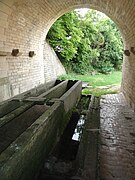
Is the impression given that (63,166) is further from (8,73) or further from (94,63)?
(94,63)

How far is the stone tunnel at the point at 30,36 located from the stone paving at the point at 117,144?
2.46 feet

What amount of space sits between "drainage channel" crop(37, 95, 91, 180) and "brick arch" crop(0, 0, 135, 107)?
1765 mm

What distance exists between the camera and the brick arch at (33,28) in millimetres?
5223

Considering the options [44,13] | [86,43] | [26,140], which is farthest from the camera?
[86,43]

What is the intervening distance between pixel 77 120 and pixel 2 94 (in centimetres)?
222

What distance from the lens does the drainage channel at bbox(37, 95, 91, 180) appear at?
8.40 feet

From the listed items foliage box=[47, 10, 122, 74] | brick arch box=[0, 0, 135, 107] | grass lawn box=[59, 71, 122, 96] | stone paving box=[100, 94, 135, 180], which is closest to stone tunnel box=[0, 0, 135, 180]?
brick arch box=[0, 0, 135, 107]

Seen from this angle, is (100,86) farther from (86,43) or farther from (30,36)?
(86,43)

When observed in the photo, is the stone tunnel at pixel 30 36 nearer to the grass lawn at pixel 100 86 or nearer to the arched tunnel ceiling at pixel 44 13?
the arched tunnel ceiling at pixel 44 13

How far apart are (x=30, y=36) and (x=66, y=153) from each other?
502cm

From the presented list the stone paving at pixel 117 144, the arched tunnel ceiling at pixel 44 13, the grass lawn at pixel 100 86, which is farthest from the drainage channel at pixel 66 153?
the arched tunnel ceiling at pixel 44 13

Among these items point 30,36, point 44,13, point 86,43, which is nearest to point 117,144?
point 30,36

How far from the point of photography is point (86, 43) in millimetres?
15508

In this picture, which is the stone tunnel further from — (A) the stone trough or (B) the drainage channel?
(B) the drainage channel
